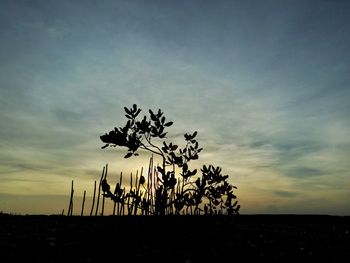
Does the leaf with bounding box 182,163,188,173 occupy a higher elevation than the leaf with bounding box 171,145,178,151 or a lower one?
lower

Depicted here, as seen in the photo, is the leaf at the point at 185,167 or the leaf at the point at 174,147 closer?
the leaf at the point at 174,147

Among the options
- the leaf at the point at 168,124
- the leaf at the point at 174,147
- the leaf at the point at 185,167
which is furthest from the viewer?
the leaf at the point at 185,167

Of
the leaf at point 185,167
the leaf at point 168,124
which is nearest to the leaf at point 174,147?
the leaf at point 185,167
